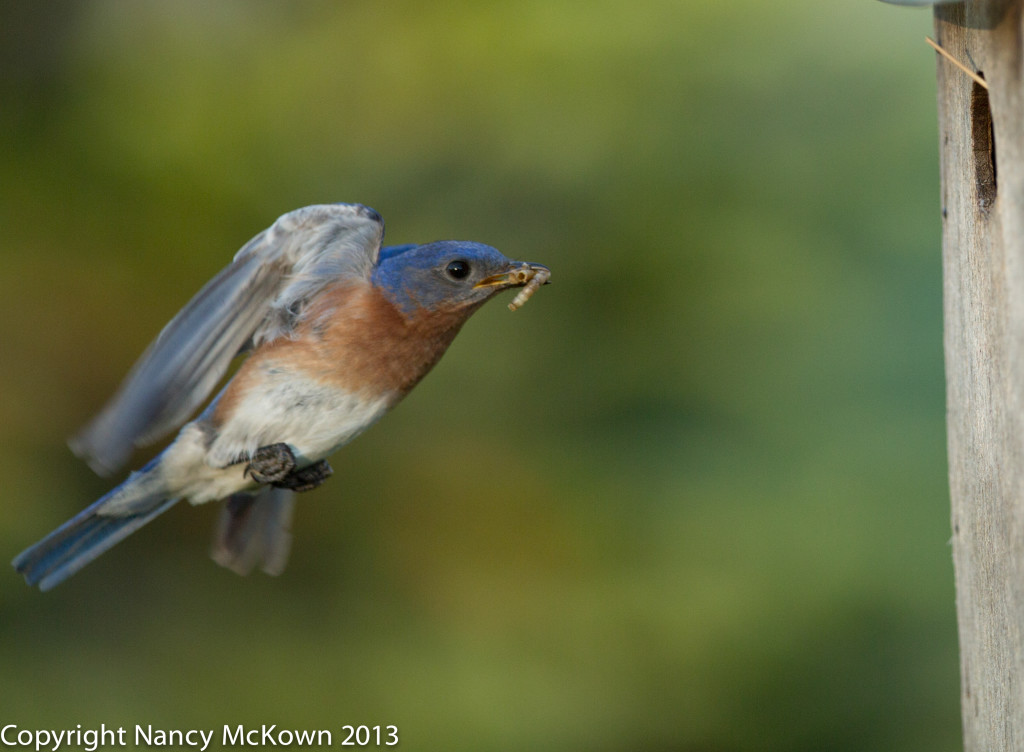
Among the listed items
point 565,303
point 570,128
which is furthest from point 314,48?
point 565,303

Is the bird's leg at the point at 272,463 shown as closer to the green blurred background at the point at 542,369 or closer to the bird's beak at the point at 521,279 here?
the bird's beak at the point at 521,279

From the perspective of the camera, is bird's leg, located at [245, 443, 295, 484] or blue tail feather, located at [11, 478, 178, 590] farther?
blue tail feather, located at [11, 478, 178, 590]

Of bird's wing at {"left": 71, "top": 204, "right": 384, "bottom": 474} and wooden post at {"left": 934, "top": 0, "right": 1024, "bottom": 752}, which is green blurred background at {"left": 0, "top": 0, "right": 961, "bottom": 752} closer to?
bird's wing at {"left": 71, "top": 204, "right": 384, "bottom": 474}

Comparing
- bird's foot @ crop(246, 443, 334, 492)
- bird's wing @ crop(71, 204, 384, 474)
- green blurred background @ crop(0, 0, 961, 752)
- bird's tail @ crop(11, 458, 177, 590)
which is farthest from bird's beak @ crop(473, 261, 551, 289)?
green blurred background @ crop(0, 0, 961, 752)

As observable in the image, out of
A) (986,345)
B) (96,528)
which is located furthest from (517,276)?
(96,528)

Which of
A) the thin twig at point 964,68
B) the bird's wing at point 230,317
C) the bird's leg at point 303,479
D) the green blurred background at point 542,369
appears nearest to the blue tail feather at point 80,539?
the bird's leg at point 303,479
